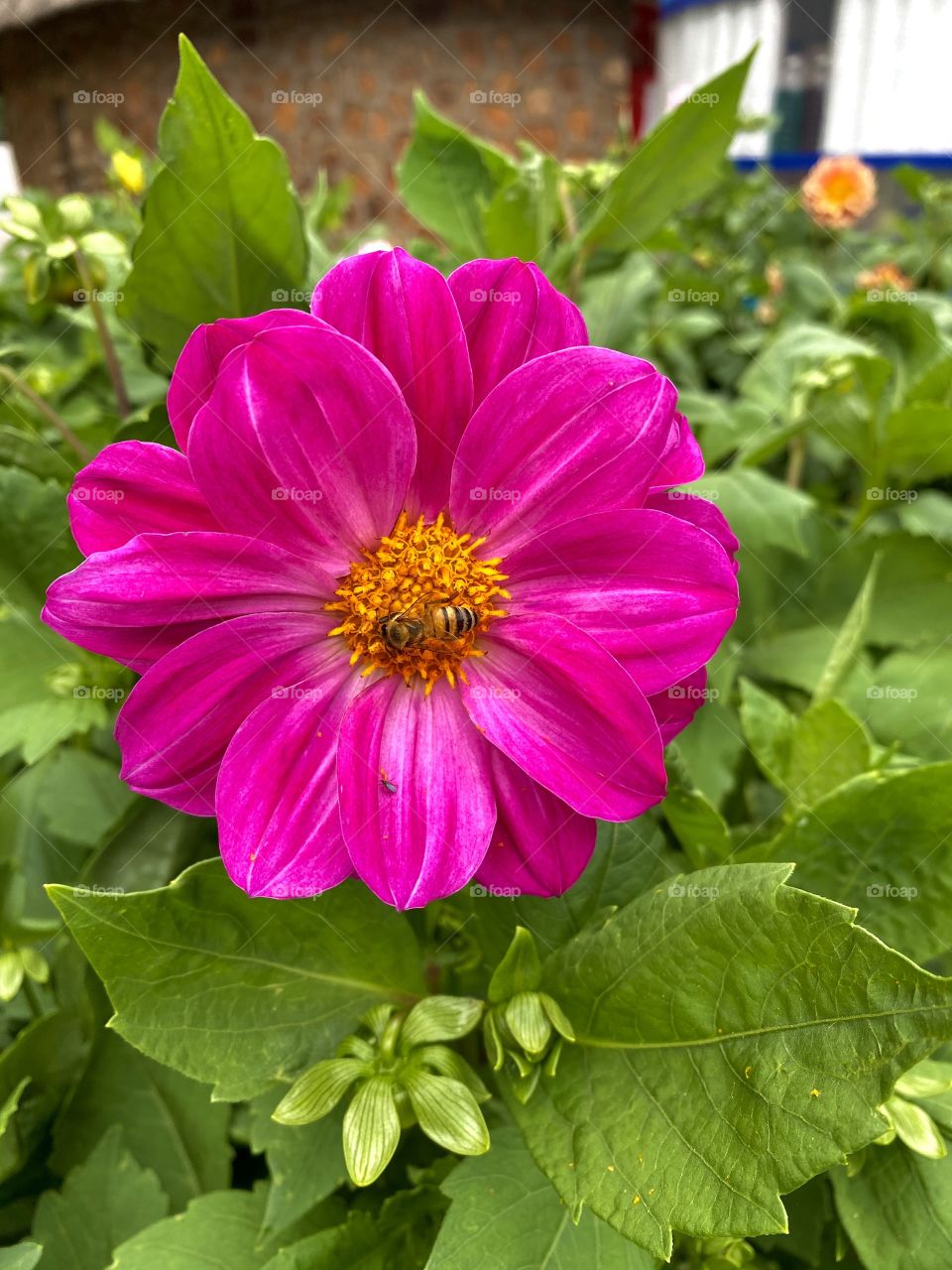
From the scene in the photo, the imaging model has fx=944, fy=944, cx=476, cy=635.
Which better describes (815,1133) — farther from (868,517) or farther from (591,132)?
(591,132)

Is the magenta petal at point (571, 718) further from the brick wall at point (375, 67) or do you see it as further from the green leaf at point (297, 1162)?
the brick wall at point (375, 67)

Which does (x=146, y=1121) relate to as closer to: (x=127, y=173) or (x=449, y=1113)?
(x=449, y=1113)

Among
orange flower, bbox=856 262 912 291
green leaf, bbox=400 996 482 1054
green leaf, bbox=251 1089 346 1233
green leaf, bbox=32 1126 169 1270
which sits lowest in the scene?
green leaf, bbox=32 1126 169 1270

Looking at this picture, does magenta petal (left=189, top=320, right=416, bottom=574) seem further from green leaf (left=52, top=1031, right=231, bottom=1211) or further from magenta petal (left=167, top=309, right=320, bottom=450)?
green leaf (left=52, top=1031, right=231, bottom=1211)

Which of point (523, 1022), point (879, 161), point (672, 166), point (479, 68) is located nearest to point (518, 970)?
point (523, 1022)

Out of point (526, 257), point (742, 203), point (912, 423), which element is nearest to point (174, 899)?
point (526, 257)

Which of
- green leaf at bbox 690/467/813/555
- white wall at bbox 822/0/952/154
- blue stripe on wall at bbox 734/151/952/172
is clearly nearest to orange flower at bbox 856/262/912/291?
green leaf at bbox 690/467/813/555
